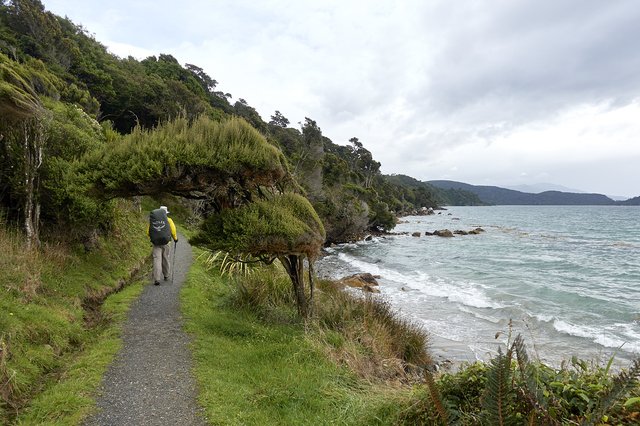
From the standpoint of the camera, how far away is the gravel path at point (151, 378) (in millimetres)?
4258

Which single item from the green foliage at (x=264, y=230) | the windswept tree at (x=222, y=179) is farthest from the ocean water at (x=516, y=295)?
the windswept tree at (x=222, y=179)

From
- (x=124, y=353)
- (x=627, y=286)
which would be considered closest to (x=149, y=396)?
(x=124, y=353)

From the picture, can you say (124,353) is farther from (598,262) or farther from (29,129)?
(598,262)

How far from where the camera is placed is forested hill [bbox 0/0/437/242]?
7938 millimetres

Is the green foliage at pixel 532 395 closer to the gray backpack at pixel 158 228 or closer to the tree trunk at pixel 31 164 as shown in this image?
the gray backpack at pixel 158 228

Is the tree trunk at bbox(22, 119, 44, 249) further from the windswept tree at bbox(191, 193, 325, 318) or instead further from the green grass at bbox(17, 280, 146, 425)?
the windswept tree at bbox(191, 193, 325, 318)

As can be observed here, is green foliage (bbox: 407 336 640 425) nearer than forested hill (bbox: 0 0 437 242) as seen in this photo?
Yes

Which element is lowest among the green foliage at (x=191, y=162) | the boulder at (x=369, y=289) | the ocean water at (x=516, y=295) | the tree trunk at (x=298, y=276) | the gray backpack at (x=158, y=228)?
the ocean water at (x=516, y=295)

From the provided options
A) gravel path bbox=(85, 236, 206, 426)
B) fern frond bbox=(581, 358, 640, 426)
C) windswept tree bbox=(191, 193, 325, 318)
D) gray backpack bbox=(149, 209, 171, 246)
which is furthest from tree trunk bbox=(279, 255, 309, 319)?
fern frond bbox=(581, 358, 640, 426)

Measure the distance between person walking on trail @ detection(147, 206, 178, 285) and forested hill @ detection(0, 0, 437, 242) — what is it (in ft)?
4.57

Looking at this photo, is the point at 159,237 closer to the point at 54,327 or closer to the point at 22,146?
the point at 22,146

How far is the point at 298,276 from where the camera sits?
805 cm

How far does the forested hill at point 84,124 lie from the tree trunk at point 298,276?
154 cm

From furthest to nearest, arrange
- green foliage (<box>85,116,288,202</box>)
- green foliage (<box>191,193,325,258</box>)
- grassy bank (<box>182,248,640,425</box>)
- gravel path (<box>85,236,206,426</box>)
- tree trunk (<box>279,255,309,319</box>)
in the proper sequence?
tree trunk (<box>279,255,309,319</box>) < green foliage (<box>191,193,325,258</box>) < green foliage (<box>85,116,288,202</box>) < gravel path (<box>85,236,206,426</box>) < grassy bank (<box>182,248,640,425</box>)
